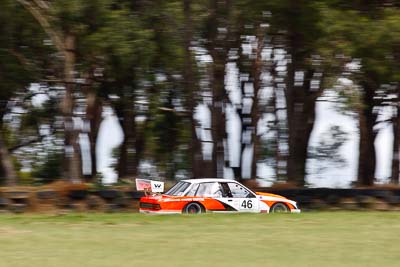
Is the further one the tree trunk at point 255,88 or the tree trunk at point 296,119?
the tree trunk at point 255,88

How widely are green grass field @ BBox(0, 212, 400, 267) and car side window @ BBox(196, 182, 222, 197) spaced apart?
11.4ft

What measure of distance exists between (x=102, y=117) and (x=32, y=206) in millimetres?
18083

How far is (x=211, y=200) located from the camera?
20.9 metres

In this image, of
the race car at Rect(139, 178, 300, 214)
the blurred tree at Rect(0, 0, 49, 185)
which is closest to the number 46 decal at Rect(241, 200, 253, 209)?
the race car at Rect(139, 178, 300, 214)

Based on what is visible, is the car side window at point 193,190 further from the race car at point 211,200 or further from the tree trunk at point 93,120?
the tree trunk at point 93,120

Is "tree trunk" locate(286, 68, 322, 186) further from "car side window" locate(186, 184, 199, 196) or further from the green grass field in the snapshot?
the green grass field

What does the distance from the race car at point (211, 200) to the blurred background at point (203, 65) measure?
3506 millimetres

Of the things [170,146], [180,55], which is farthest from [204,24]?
[170,146]

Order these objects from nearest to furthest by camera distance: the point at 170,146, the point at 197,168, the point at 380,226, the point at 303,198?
the point at 380,226, the point at 303,198, the point at 197,168, the point at 170,146

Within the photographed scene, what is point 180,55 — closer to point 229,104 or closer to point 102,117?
point 229,104

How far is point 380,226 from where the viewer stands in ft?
50.8

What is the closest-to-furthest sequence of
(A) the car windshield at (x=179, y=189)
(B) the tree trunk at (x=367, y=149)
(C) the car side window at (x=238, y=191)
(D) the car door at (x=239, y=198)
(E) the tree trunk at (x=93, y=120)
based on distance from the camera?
(A) the car windshield at (x=179, y=189), (D) the car door at (x=239, y=198), (C) the car side window at (x=238, y=191), (B) the tree trunk at (x=367, y=149), (E) the tree trunk at (x=93, y=120)

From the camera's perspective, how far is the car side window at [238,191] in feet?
70.5

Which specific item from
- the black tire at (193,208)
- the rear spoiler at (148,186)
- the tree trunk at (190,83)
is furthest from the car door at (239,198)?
the tree trunk at (190,83)
